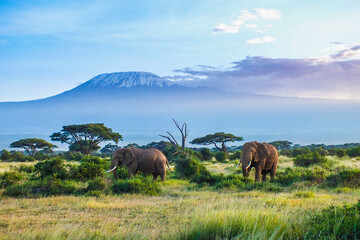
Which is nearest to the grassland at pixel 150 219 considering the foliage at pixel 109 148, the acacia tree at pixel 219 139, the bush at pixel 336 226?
the bush at pixel 336 226

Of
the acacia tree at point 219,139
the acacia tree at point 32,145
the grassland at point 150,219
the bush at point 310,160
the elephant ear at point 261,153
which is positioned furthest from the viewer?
the acacia tree at point 219,139

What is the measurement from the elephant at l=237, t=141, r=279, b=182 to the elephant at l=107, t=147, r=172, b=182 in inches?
155

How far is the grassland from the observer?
5285 mm

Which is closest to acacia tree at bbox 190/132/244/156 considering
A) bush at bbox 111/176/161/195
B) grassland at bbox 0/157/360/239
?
bush at bbox 111/176/161/195

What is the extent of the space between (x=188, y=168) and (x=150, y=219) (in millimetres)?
11657

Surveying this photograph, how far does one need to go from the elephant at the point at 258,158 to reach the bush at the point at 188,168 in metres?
3.35

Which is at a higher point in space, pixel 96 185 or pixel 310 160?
pixel 96 185

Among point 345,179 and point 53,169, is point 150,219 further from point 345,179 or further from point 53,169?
point 53,169

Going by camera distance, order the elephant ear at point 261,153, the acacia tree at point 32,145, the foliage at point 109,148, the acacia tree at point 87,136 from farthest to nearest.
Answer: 1. the foliage at point 109,148
2. the acacia tree at point 32,145
3. the acacia tree at point 87,136
4. the elephant ear at point 261,153

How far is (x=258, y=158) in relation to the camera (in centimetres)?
1572

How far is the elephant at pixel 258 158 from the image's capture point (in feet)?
50.5

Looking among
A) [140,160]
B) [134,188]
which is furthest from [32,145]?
[134,188]

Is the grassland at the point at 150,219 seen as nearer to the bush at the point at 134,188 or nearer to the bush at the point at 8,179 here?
the bush at the point at 134,188

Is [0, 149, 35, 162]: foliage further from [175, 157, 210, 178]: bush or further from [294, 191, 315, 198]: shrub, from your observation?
[294, 191, 315, 198]: shrub
